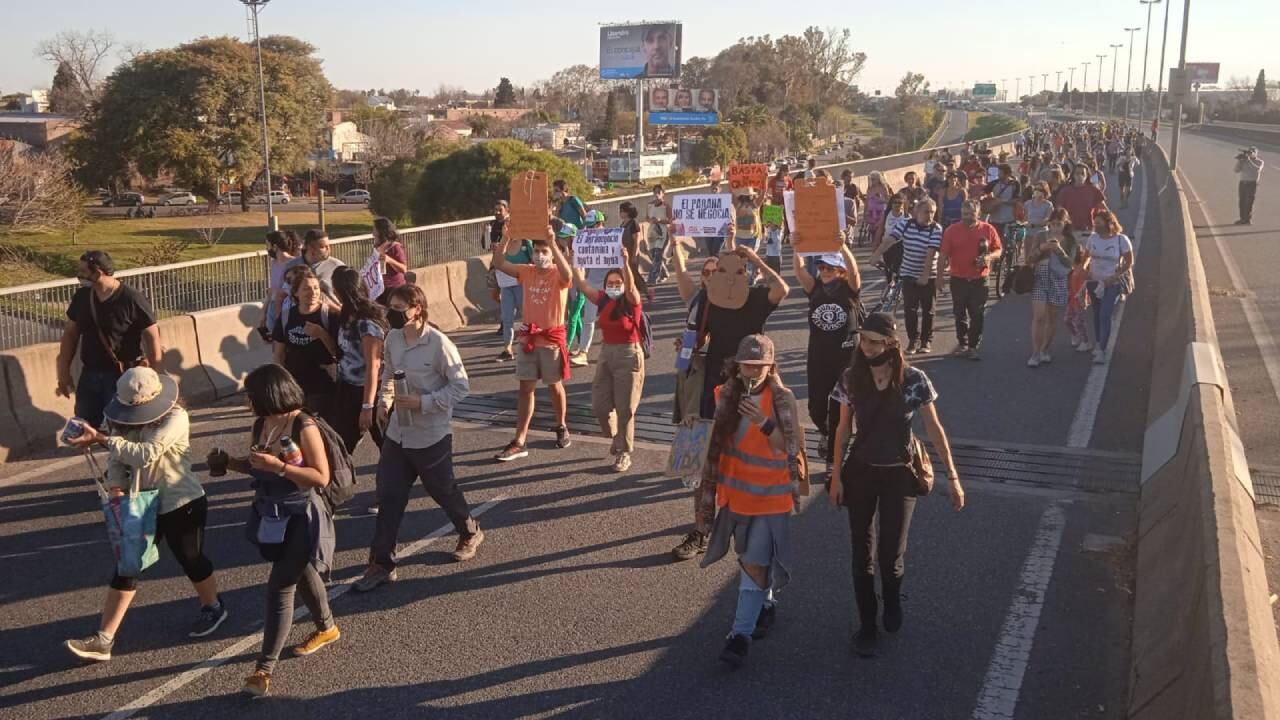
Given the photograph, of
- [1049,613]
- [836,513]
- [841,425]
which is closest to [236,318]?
[836,513]

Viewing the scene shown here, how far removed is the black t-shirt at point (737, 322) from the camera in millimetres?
7395

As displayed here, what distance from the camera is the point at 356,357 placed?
7359 mm

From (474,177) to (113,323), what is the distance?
2376 cm

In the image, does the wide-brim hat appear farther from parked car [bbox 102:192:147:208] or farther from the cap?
parked car [bbox 102:192:147:208]

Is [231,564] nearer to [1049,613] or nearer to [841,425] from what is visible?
[841,425]

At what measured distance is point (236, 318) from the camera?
38.7 feet

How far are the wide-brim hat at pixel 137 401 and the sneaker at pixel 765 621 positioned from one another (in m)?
3.25

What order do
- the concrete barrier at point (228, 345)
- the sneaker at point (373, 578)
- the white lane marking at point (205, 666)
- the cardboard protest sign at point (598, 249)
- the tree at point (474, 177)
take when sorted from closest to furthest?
1. the white lane marking at point (205, 666)
2. the sneaker at point (373, 578)
3. the cardboard protest sign at point (598, 249)
4. the concrete barrier at point (228, 345)
5. the tree at point (474, 177)

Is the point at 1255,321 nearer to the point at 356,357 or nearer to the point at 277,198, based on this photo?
the point at 356,357

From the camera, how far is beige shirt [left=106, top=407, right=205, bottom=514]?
5.44 m

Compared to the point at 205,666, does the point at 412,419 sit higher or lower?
higher

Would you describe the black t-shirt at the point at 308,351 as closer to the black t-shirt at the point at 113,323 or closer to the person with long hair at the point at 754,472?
the black t-shirt at the point at 113,323

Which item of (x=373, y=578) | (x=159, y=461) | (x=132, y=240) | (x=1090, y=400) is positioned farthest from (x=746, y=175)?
(x=132, y=240)

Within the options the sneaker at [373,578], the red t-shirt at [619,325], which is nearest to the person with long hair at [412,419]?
the sneaker at [373,578]
